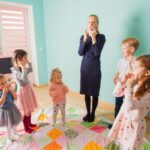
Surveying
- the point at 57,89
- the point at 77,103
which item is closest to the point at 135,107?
the point at 57,89

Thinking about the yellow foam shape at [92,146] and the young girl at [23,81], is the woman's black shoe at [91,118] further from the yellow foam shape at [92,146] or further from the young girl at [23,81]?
the young girl at [23,81]

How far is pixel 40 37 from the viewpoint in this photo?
395 centimetres

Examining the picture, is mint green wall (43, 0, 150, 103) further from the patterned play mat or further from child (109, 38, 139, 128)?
the patterned play mat

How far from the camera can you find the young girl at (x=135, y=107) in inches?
50.5

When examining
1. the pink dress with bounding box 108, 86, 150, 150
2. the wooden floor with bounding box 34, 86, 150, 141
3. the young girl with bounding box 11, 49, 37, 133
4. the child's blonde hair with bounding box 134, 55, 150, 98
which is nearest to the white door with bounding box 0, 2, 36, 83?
the wooden floor with bounding box 34, 86, 150, 141

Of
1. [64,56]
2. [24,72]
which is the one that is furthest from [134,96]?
[64,56]

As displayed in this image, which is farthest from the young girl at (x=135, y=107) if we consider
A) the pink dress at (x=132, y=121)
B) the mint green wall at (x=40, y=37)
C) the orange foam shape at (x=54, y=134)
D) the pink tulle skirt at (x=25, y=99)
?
the mint green wall at (x=40, y=37)

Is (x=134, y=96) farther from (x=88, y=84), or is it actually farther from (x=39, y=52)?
(x=39, y=52)

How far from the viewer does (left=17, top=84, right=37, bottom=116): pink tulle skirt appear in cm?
203

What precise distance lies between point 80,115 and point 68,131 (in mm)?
498

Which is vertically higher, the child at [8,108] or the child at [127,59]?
the child at [127,59]

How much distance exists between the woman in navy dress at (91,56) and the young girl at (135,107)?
2.42ft

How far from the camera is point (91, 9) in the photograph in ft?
9.28

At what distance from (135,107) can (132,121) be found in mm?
181
